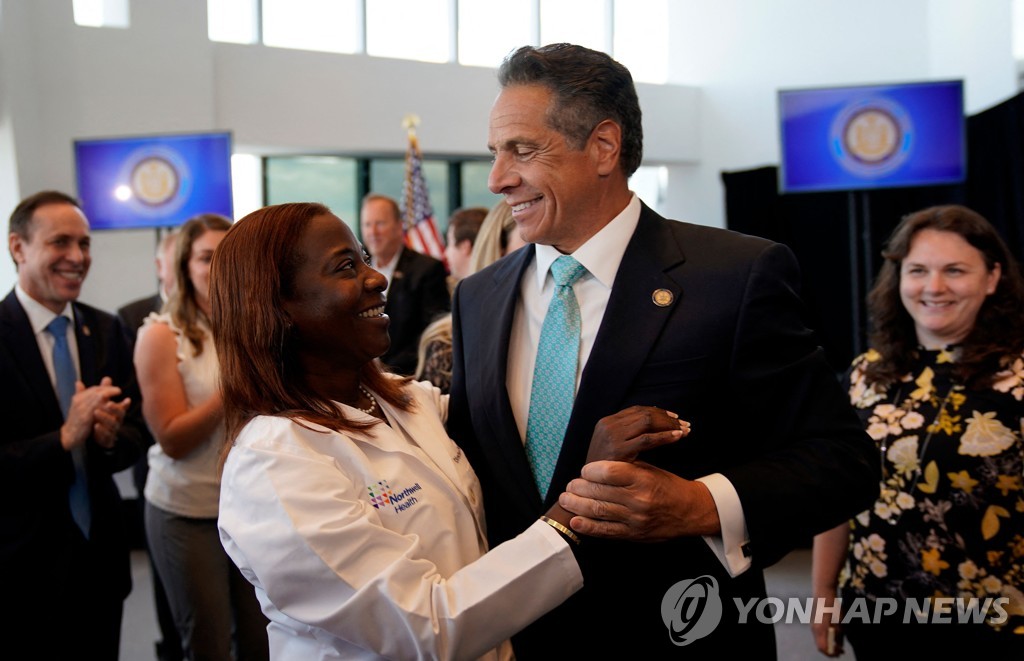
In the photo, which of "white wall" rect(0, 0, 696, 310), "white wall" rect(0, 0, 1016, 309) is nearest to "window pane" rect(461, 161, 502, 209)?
"white wall" rect(0, 0, 696, 310)

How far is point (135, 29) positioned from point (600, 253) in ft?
23.6

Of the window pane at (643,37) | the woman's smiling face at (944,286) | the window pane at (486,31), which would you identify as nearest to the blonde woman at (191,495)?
the woman's smiling face at (944,286)

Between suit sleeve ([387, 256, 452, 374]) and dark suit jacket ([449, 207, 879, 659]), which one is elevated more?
suit sleeve ([387, 256, 452, 374])

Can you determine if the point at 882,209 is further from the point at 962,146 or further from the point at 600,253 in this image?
the point at 600,253

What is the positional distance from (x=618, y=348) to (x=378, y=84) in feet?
27.3

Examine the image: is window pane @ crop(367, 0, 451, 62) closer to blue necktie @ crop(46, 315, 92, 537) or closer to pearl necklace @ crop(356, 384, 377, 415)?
blue necktie @ crop(46, 315, 92, 537)

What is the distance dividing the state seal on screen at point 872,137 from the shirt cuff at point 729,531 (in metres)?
5.48

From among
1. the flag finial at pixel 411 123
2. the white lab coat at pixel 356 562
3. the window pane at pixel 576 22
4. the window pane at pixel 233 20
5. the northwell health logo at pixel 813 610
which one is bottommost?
the northwell health logo at pixel 813 610

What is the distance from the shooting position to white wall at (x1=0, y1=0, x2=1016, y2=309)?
7.49 meters

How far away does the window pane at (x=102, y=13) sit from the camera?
785 centimetres

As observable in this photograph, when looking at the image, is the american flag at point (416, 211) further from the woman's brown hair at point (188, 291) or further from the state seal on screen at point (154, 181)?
the woman's brown hair at point (188, 291)

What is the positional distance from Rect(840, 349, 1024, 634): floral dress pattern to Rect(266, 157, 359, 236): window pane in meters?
8.17

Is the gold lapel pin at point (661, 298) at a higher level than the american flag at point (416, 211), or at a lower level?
lower

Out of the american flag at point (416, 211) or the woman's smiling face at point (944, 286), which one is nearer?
the woman's smiling face at point (944, 286)
